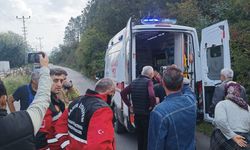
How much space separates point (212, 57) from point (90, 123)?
16.0 ft

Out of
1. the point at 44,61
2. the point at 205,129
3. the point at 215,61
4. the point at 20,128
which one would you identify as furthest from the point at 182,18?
the point at 20,128

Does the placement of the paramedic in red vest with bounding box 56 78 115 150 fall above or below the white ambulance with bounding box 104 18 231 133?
below

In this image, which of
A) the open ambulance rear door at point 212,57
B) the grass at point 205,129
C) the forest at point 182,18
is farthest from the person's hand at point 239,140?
the forest at point 182,18

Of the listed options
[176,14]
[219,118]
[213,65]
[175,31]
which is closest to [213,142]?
[219,118]

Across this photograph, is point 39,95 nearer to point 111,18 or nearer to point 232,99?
point 232,99

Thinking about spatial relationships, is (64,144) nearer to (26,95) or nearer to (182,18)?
(26,95)

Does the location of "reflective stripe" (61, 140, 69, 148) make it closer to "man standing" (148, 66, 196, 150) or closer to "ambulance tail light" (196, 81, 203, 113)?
"man standing" (148, 66, 196, 150)

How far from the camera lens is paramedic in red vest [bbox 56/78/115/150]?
3.10m

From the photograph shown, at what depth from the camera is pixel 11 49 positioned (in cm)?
7206

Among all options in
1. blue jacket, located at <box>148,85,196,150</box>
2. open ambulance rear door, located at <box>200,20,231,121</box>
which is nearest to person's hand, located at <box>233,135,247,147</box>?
blue jacket, located at <box>148,85,196,150</box>

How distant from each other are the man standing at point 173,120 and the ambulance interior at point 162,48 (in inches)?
183

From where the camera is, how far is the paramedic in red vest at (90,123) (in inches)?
122

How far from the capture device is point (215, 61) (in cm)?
745

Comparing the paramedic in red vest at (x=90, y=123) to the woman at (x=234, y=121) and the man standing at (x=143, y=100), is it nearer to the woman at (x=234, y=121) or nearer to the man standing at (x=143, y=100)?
the woman at (x=234, y=121)
